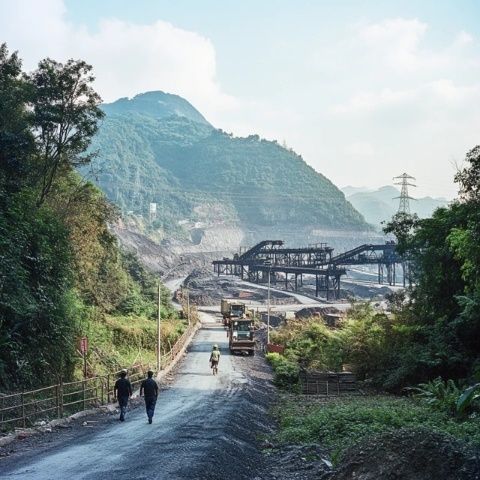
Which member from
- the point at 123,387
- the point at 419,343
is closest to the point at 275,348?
the point at 419,343

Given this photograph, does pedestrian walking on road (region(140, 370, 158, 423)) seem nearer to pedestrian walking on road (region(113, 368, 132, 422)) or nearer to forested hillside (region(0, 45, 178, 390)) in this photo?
pedestrian walking on road (region(113, 368, 132, 422))

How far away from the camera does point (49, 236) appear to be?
98.4 ft

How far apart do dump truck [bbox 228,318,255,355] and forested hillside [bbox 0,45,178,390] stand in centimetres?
672

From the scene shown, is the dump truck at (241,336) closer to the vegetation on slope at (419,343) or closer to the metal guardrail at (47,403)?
the vegetation on slope at (419,343)

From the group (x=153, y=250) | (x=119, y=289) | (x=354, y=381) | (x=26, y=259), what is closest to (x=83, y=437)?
(x=26, y=259)

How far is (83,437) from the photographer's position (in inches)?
666

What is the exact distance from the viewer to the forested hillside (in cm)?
2505

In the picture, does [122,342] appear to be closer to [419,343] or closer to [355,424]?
[419,343]

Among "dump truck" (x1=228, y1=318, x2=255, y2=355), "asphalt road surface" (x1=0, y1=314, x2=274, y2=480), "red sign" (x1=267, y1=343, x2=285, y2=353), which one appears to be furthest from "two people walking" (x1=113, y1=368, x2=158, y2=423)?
"red sign" (x1=267, y1=343, x2=285, y2=353)

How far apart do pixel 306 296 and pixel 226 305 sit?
4529 cm

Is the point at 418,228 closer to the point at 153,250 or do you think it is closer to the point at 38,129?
the point at 38,129

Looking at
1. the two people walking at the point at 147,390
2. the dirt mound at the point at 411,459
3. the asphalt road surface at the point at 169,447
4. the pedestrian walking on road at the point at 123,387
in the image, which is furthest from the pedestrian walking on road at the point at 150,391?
the dirt mound at the point at 411,459

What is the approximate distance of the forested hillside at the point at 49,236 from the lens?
25047 mm

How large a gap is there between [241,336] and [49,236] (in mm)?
21927
